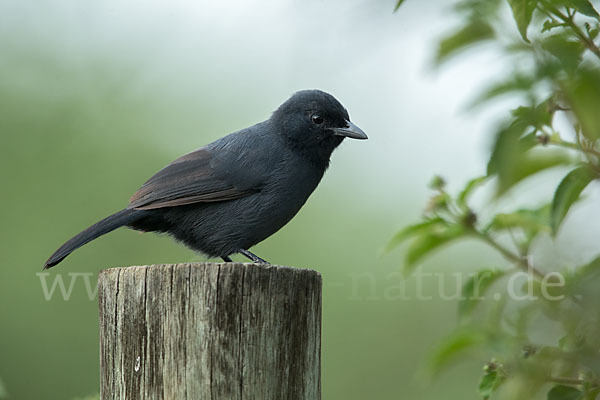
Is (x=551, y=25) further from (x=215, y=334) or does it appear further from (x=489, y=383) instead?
(x=215, y=334)

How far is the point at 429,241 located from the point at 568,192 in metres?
0.65

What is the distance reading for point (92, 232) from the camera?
11.8 ft

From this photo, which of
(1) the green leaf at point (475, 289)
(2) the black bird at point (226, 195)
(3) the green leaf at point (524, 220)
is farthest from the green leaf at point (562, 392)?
(2) the black bird at point (226, 195)

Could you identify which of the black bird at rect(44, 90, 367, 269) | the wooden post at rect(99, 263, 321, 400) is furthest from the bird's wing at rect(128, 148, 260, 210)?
the wooden post at rect(99, 263, 321, 400)

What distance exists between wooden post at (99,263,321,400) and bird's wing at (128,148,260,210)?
53.8 inches

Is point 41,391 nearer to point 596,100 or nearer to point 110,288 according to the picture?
point 110,288

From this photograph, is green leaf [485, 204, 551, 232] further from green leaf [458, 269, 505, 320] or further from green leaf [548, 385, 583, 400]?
green leaf [548, 385, 583, 400]

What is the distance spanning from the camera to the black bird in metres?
3.92

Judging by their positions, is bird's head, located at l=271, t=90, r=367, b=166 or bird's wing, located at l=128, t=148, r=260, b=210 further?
bird's head, located at l=271, t=90, r=367, b=166

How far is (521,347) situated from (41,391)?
6.79m

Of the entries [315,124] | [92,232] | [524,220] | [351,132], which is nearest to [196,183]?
[92,232]

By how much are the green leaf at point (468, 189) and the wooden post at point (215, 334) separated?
0.68 metres

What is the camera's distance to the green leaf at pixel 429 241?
6.78 feet

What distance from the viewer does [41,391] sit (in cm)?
738
